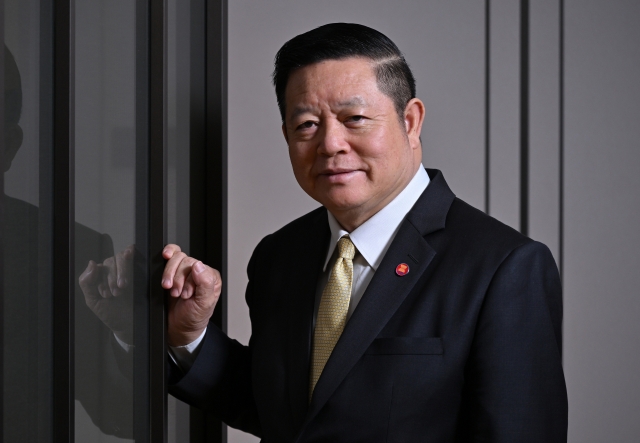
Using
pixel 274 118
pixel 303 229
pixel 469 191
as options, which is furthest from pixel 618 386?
pixel 274 118

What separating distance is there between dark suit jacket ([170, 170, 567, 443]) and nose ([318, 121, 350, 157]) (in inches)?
7.1

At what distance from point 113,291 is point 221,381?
0.38m

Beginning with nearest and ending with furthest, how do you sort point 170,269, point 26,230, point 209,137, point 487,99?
point 26,230 < point 170,269 < point 209,137 < point 487,99

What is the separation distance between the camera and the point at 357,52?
116cm

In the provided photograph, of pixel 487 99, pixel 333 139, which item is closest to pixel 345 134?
pixel 333 139

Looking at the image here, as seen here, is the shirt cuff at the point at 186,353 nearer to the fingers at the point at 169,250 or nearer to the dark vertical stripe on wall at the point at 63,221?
the fingers at the point at 169,250

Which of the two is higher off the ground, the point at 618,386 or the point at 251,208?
the point at 251,208

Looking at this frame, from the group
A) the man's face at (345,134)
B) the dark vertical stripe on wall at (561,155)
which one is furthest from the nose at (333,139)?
the dark vertical stripe on wall at (561,155)

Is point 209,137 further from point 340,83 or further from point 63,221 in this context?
point 63,221

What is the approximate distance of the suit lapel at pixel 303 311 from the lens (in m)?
1.19

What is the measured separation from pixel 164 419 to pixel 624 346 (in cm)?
126

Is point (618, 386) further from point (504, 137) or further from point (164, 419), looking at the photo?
point (164, 419)

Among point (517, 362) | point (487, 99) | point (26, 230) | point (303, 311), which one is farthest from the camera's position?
point (487, 99)

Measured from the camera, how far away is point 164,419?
1148 mm
